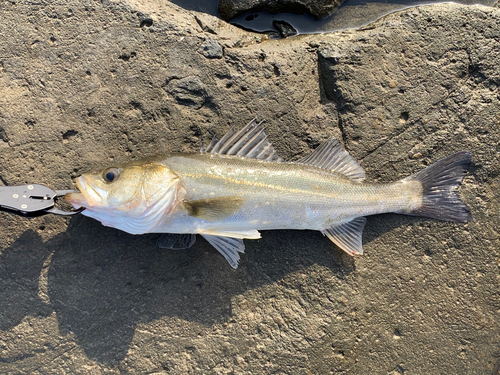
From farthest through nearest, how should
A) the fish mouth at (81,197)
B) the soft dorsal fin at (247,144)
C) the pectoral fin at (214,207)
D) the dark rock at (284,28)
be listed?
the dark rock at (284,28) → the soft dorsal fin at (247,144) → the pectoral fin at (214,207) → the fish mouth at (81,197)

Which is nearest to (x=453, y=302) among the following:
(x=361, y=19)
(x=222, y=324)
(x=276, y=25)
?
(x=222, y=324)

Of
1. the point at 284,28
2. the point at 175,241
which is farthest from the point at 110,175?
the point at 284,28

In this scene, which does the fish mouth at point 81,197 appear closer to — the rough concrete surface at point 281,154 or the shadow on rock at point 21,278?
the rough concrete surface at point 281,154

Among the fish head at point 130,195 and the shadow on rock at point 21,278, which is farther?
the shadow on rock at point 21,278

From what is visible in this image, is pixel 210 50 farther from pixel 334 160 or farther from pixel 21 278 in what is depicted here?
pixel 21 278

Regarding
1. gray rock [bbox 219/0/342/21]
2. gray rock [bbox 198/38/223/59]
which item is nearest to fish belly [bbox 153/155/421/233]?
gray rock [bbox 198/38/223/59]

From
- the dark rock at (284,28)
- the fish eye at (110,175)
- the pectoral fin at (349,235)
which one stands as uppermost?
the dark rock at (284,28)

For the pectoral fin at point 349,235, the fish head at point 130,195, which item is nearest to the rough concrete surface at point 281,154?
the pectoral fin at point 349,235
